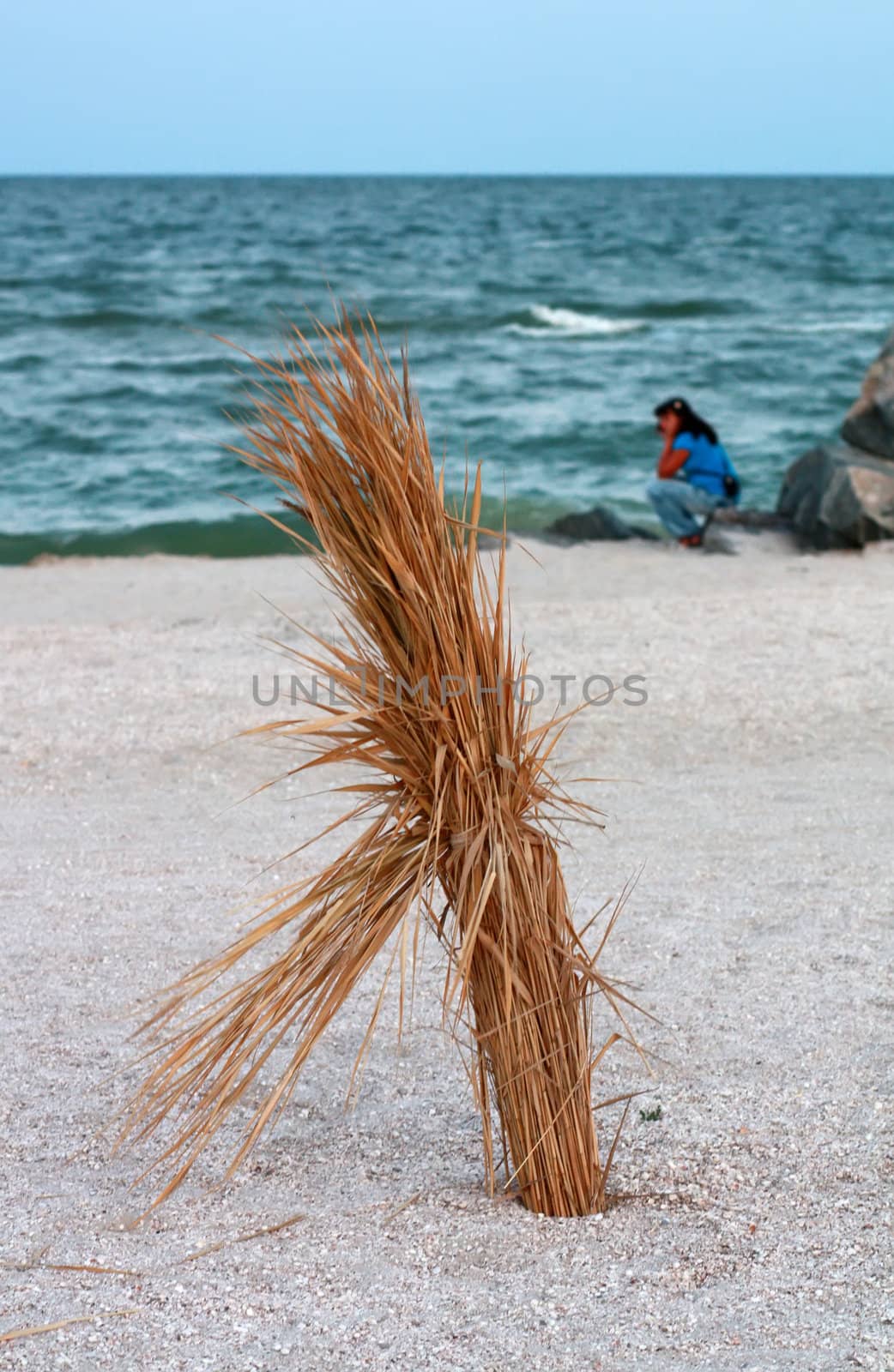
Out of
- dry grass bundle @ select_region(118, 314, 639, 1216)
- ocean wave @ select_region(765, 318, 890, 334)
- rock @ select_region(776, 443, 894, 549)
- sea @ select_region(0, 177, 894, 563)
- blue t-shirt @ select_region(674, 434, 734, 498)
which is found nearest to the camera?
dry grass bundle @ select_region(118, 314, 639, 1216)

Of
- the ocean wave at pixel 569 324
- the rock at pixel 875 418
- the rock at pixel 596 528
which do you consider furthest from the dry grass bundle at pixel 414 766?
the ocean wave at pixel 569 324

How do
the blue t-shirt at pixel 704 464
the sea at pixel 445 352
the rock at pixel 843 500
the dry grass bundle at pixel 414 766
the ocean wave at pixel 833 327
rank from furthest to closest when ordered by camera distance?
1. the ocean wave at pixel 833 327
2. the sea at pixel 445 352
3. the blue t-shirt at pixel 704 464
4. the rock at pixel 843 500
5. the dry grass bundle at pixel 414 766

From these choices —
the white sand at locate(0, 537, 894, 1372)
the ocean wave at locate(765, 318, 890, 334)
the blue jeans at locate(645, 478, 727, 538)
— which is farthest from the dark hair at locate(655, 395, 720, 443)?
the ocean wave at locate(765, 318, 890, 334)

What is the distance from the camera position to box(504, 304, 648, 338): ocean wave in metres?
21.9

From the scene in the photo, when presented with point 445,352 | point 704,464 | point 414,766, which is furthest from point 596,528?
point 445,352

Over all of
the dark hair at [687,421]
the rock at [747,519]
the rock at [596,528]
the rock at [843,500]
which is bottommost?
the rock at [596,528]

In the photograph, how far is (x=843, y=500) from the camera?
903 centimetres

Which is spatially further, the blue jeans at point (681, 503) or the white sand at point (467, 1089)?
the blue jeans at point (681, 503)

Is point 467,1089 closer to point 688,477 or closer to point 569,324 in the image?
point 688,477

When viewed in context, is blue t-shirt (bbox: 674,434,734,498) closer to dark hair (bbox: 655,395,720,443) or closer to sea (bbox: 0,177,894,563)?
dark hair (bbox: 655,395,720,443)

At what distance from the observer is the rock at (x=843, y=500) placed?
29.3 ft

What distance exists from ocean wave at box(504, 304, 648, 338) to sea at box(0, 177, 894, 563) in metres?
0.08

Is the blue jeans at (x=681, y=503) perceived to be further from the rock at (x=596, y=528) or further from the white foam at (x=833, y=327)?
the white foam at (x=833, y=327)

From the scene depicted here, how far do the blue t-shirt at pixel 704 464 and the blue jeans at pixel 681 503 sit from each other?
0.07m
